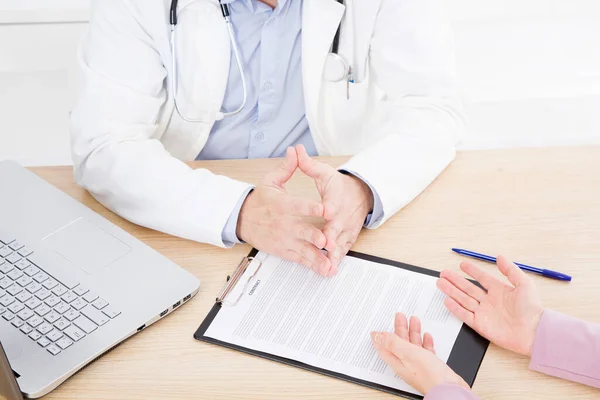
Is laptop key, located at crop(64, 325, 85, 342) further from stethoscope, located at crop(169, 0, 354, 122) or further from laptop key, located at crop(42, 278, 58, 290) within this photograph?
stethoscope, located at crop(169, 0, 354, 122)

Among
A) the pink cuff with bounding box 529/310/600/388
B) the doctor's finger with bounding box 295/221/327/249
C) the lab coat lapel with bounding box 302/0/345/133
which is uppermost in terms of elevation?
the lab coat lapel with bounding box 302/0/345/133

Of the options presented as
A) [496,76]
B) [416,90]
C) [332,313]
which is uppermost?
[416,90]

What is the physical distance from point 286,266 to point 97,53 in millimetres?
560

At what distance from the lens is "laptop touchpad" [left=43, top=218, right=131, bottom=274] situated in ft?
3.43

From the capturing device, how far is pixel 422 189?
1219mm

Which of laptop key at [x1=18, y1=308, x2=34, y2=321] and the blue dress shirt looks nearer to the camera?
laptop key at [x1=18, y1=308, x2=34, y2=321]

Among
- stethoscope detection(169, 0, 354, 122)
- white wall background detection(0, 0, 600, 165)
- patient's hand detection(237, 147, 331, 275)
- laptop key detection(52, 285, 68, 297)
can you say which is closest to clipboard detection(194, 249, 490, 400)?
patient's hand detection(237, 147, 331, 275)

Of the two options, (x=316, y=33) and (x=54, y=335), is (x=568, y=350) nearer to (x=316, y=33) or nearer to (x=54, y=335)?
(x=54, y=335)

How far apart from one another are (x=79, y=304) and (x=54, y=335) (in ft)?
0.21

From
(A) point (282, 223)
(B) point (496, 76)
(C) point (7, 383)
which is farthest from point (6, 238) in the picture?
(B) point (496, 76)

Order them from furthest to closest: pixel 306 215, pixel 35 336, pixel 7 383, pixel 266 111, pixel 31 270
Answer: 1. pixel 266 111
2. pixel 306 215
3. pixel 31 270
4. pixel 35 336
5. pixel 7 383

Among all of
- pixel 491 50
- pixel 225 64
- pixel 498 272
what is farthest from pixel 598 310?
pixel 491 50

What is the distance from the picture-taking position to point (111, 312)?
959 mm

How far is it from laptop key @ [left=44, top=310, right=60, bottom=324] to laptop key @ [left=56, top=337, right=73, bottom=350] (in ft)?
0.12
